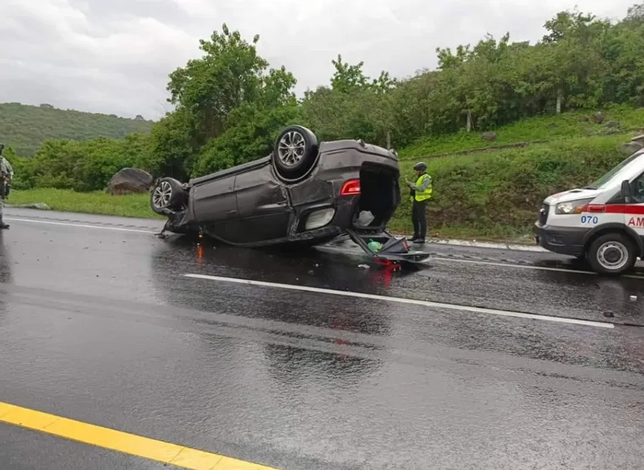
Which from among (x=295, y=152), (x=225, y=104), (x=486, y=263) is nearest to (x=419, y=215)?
(x=486, y=263)

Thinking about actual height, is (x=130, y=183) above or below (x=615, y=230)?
above

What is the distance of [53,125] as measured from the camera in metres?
87.1

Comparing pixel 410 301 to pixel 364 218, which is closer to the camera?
pixel 410 301

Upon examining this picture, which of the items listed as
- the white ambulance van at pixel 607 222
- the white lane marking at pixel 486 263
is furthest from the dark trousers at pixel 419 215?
the white ambulance van at pixel 607 222

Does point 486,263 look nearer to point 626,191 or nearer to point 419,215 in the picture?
point 626,191

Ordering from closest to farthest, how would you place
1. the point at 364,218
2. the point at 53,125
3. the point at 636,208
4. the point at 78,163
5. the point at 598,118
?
the point at 636,208, the point at 364,218, the point at 598,118, the point at 78,163, the point at 53,125

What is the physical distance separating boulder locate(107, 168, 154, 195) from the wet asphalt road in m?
17.8

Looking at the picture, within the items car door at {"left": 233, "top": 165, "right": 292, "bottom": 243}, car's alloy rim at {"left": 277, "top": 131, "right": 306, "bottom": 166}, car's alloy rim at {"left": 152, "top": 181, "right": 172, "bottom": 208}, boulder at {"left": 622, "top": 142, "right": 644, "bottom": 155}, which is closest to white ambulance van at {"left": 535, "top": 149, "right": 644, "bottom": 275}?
car's alloy rim at {"left": 277, "top": 131, "right": 306, "bottom": 166}

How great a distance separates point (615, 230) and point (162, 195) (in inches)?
299

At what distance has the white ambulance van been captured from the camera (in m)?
8.14

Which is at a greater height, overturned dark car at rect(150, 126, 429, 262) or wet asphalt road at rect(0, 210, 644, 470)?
overturned dark car at rect(150, 126, 429, 262)

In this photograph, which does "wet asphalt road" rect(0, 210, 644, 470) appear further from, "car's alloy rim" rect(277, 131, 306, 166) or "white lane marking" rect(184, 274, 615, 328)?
"car's alloy rim" rect(277, 131, 306, 166)

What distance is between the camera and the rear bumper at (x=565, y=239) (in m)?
8.44

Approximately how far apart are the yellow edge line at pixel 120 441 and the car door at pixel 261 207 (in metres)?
5.54
